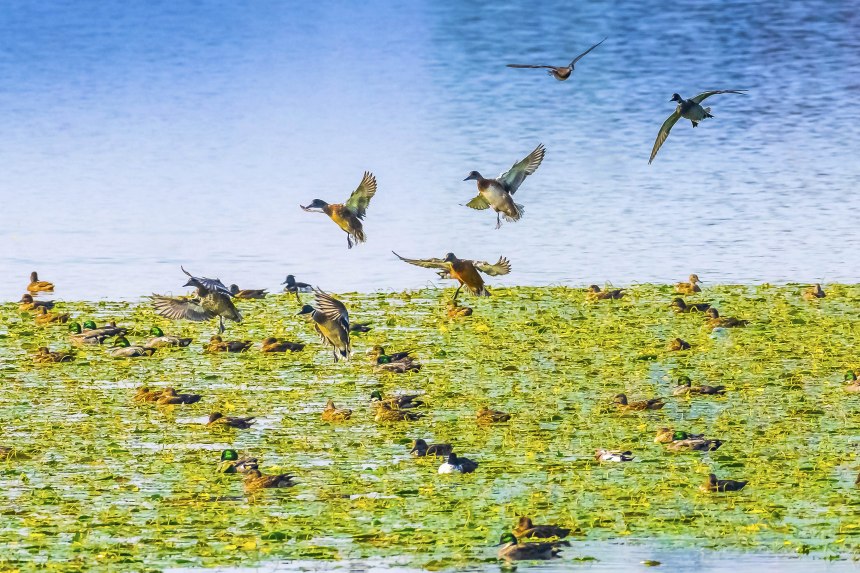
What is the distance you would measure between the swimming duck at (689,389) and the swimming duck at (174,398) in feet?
15.4

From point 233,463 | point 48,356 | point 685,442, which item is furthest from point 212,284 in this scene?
point 685,442

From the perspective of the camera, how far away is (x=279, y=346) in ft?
63.7

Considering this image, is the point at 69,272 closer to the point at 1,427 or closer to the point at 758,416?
the point at 1,427

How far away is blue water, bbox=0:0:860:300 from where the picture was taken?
2612cm

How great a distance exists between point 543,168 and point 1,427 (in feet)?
65.3

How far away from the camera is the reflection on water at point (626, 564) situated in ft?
39.0

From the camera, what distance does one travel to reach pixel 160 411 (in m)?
16.8

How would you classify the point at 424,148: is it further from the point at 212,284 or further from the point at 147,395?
the point at 147,395

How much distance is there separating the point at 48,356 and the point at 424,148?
19.9m

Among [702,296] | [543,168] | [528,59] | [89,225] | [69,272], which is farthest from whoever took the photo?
[528,59]

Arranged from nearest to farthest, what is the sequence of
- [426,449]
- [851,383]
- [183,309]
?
[426,449], [851,383], [183,309]

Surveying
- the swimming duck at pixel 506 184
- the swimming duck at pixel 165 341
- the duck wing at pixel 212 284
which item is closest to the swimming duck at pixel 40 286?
the swimming duck at pixel 165 341

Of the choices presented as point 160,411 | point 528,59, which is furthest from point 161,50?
point 160,411

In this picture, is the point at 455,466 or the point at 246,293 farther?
the point at 246,293
